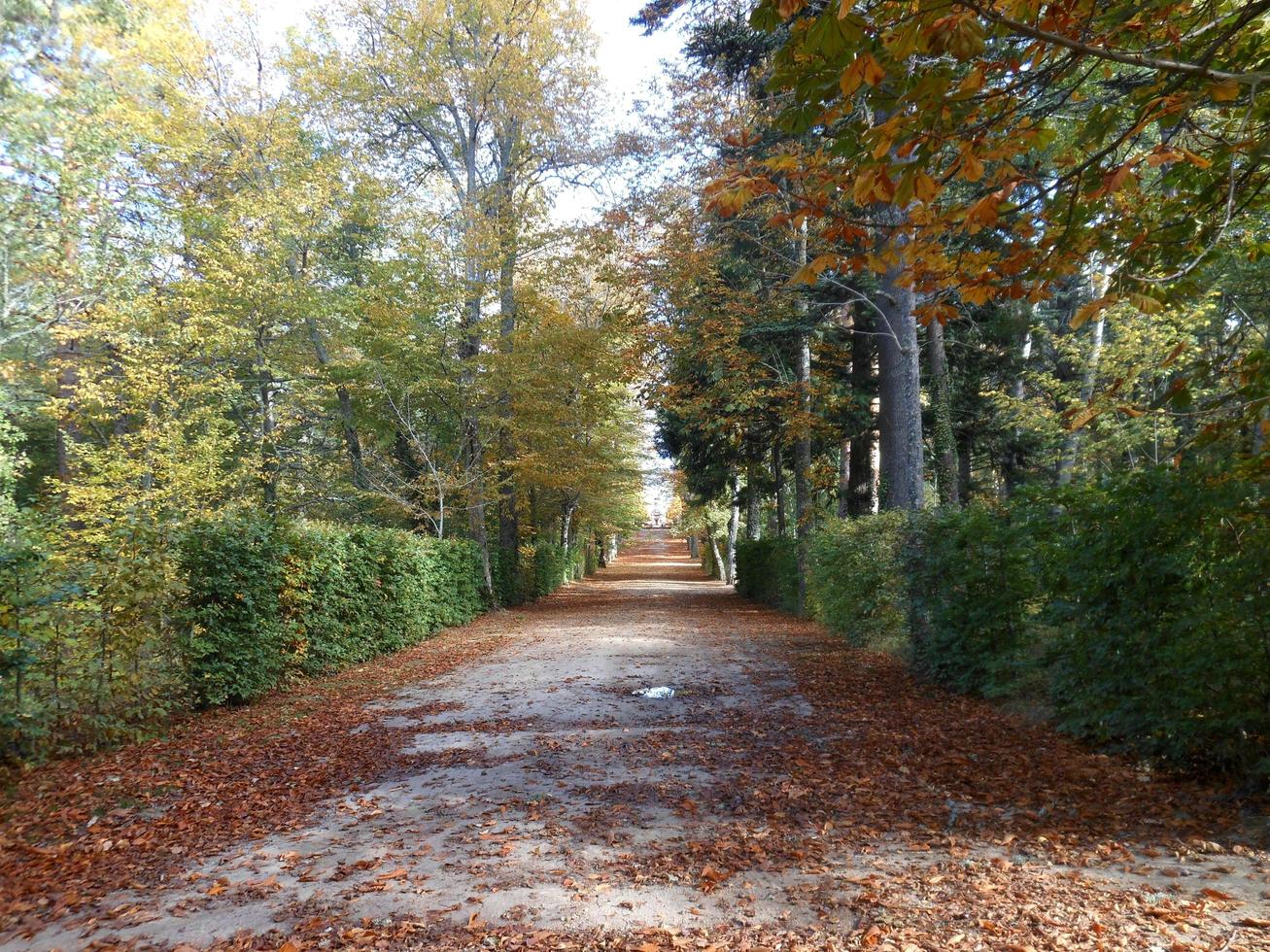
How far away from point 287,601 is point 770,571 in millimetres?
16398

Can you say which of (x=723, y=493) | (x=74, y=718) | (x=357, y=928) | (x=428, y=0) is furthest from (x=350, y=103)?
(x=357, y=928)

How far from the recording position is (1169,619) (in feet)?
15.4

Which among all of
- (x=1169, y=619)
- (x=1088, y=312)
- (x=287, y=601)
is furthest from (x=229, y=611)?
(x=1169, y=619)

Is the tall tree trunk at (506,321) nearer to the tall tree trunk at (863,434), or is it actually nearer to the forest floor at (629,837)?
the tall tree trunk at (863,434)

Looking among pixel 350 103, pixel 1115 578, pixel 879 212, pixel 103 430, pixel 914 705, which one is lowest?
pixel 914 705

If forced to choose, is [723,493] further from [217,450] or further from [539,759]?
[539,759]

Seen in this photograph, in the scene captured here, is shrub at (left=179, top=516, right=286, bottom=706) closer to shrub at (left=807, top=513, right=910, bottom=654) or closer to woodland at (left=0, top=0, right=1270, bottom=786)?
Result: woodland at (left=0, top=0, right=1270, bottom=786)

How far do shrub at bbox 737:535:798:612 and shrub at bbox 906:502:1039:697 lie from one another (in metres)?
10.6

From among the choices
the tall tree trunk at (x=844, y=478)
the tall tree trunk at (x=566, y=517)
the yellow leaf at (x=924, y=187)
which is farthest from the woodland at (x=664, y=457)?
the tall tree trunk at (x=566, y=517)

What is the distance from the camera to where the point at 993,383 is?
680 inches

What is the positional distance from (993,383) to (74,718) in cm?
1744

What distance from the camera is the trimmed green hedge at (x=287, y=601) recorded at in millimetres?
7602

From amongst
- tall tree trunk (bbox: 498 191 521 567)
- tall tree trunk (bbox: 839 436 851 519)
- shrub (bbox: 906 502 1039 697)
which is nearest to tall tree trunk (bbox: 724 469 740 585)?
tall tree trunk (bbox: 839 436 851 519)

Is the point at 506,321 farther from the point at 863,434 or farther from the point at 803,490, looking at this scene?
the point at 863,434
